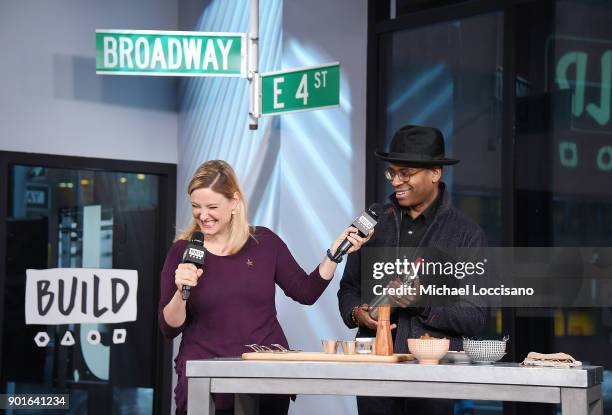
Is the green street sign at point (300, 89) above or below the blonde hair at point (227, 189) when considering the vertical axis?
above

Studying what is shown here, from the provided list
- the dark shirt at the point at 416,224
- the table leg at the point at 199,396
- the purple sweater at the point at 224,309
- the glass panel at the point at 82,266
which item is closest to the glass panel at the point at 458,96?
the dark shirt at the point at 416,224

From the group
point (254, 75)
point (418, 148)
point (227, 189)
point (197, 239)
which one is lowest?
point (197, 239)

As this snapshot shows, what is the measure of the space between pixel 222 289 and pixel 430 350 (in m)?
0.80

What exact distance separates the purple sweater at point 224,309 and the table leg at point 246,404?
0.05 m

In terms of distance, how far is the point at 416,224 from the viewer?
3445mm

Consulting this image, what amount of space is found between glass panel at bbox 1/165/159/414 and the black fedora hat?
117 inches

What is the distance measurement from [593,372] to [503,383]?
10.0 inches

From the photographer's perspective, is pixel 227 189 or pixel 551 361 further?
pixel 227 189

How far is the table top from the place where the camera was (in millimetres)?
2512

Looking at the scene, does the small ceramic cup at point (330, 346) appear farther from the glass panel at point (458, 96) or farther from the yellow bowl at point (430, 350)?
the glass panel at point (458, 96)

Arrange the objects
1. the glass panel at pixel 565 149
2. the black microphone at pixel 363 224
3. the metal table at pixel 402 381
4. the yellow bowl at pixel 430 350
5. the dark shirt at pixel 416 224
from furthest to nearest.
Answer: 1. the glass panel at pixel 565 149
2. the dark shirt at pixel 416 224
3. the black microphone at pixel 363 224
4. the yellow bowl at pixel 430 350
5. the metal table at pixel 402 381

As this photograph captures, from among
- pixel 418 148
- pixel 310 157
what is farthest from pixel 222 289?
pixel 310 157

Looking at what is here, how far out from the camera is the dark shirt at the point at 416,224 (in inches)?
134

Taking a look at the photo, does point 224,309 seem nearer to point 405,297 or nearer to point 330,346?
point 330,346
